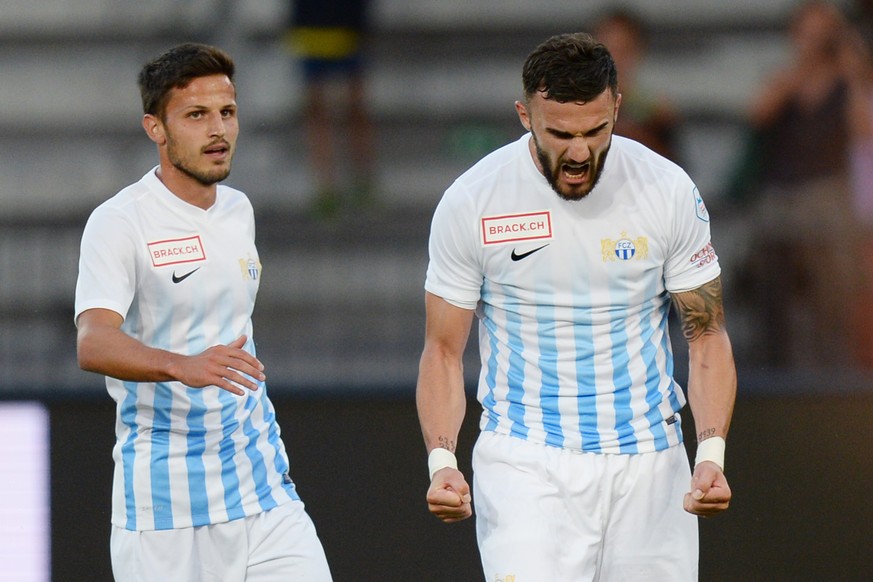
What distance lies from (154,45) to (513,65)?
5.59 ft

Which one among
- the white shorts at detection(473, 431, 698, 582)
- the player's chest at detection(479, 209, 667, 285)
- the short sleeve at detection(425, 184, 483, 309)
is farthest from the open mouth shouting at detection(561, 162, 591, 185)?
the white shorts at detection(473, 431, 698, 582)

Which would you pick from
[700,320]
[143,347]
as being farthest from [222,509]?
[700,320]

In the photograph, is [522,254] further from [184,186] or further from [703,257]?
[184,186]

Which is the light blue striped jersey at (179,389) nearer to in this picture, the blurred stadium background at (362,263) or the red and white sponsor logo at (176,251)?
the red and white sponsor logo at (176,251)

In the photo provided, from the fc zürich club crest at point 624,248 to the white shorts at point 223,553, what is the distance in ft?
3.77

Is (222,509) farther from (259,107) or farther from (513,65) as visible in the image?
(513,65)

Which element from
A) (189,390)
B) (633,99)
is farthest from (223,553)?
(633,99)

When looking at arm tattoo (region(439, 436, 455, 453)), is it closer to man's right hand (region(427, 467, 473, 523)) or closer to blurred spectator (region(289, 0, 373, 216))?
man's right hand (region(427, 467, 473, 523))

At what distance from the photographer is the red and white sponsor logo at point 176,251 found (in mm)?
3793

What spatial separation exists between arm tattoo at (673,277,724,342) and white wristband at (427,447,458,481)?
70cm

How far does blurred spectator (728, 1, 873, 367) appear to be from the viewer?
5.79m

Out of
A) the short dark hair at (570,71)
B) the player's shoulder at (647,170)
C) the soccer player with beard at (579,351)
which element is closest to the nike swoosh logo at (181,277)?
the soccer player with beard at (579,351)

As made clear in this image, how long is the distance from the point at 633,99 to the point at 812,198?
85 cm

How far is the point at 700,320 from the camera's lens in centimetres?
372
